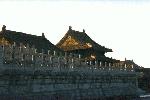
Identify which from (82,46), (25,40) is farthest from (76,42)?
(25,40)

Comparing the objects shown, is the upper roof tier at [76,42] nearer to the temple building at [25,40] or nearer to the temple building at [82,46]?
the temple building at [82,46]

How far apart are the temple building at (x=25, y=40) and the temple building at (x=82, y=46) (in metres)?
3.28

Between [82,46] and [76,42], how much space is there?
5.95 ft

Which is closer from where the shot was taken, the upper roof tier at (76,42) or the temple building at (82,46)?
the temple building at (82,46)

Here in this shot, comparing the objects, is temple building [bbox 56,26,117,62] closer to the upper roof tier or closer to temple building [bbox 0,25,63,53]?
the upper roof tier

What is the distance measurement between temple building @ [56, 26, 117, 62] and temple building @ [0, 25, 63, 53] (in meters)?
3.28

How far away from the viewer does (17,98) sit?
1505 centimetres

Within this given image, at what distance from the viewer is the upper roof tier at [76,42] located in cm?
3566

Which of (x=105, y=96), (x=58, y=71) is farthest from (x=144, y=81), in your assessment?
(x=58, y=71)

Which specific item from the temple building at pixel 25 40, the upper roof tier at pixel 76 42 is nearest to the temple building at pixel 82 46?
the upper roof tier at pixel 76 42

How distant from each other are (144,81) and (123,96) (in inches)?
703

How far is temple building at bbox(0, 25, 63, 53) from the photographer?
94.1 feet

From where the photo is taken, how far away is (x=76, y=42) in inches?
1448

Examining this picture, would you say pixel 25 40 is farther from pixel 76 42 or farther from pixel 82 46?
pixel 76 42
